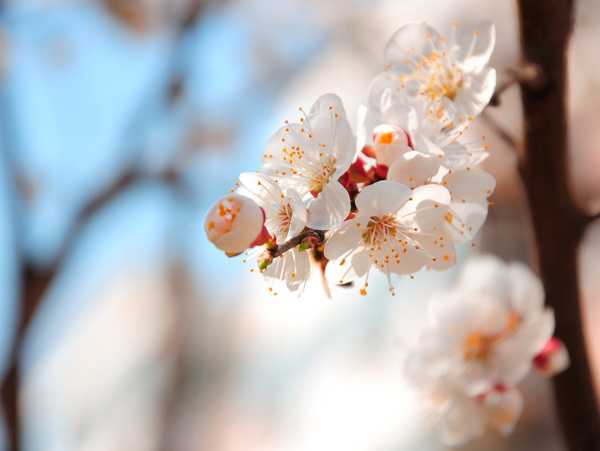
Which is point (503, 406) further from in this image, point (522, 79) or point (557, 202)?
point (522, 79)

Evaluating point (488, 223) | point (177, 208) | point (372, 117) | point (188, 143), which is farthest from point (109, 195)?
point (488, 223)

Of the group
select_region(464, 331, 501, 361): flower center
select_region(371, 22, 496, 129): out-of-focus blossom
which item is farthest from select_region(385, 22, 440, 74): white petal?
select_region(464, 331, 501, 361): flower center

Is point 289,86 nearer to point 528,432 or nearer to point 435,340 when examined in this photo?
point 528,432

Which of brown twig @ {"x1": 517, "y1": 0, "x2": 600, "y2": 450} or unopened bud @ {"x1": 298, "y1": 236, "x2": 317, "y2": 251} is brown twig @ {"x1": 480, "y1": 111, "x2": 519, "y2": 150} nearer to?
brown twig @ {"x1": 517, "y1": 0, "x2": 600, "y2": 450}

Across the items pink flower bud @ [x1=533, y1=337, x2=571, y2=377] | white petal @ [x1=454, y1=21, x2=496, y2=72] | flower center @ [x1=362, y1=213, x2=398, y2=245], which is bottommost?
pink flower bud @ [x1=533, y1=337, x2=571, y2=377]

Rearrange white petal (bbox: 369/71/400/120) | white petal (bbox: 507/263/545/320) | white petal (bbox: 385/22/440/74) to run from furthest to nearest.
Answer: white petal (bbox: 507/263/545/320)
white petal (bbox: 385/22/440/74)
white petal (bbox: 369/71/400/120)

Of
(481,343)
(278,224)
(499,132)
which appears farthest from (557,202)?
(278,224)

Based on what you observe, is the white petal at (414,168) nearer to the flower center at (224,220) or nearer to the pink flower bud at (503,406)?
the flower center at (224,220)
